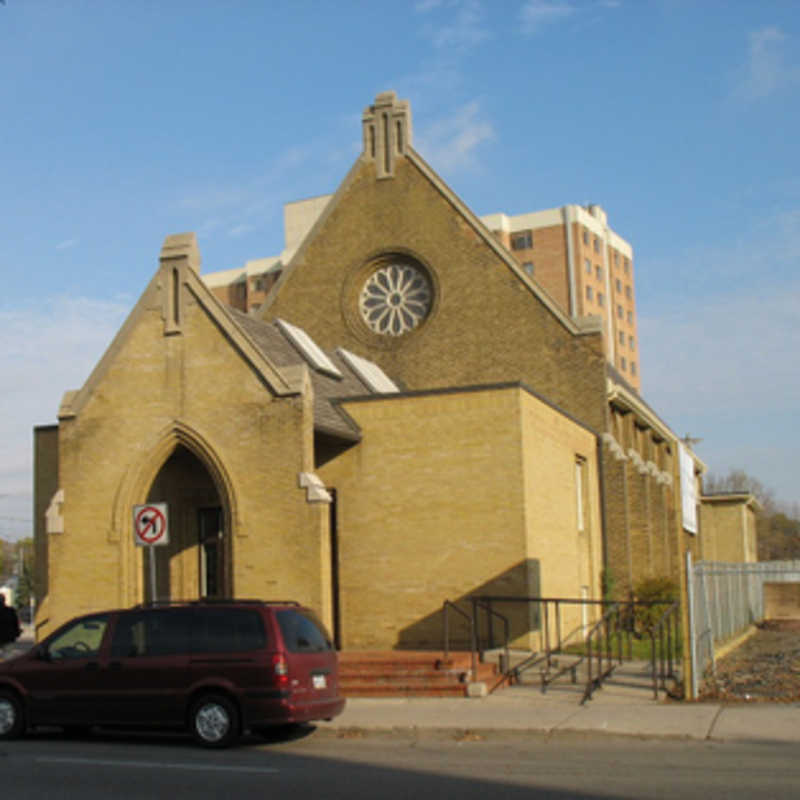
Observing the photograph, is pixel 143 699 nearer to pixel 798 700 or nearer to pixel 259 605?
pixel 259 605

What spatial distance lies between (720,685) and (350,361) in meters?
13.4

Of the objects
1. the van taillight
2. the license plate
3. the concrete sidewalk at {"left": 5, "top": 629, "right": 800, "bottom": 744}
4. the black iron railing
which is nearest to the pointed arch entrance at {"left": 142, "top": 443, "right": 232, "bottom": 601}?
the black iron railing

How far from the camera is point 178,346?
2058 centimetres

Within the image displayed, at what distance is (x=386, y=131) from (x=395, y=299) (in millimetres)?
5051

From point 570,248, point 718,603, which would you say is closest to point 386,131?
point 718,603

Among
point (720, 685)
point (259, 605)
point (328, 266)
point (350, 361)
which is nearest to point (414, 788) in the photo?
point (259, 605)

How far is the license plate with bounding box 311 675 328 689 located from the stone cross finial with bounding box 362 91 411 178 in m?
20.8

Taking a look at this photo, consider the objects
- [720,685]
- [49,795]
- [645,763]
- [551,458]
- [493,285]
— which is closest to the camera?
[49,795]

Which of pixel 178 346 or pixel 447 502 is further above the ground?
pixel 178 346

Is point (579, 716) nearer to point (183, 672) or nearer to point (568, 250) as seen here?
point (183, 672)

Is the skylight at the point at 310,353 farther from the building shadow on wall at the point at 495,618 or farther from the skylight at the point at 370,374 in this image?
the building shadow on wall at the point at 495,618

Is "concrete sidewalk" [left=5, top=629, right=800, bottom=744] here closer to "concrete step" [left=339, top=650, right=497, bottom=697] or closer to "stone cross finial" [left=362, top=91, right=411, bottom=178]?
"concrete step" [left=339, top=650, right=497, bottom=697]

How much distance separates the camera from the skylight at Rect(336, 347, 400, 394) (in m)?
26.7

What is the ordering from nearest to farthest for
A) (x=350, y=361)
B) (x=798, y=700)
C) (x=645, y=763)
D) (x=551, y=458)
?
(x=645, y=763) → (x=798, y=700) → (x=551, y=458) → (x=350, y=361)
